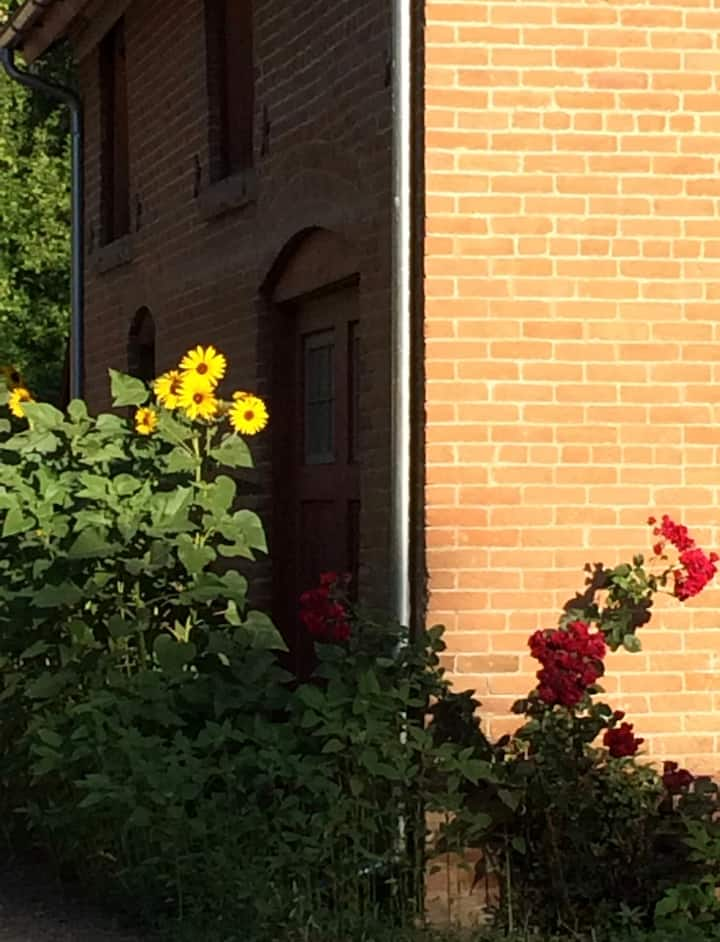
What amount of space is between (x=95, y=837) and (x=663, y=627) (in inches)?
92.8

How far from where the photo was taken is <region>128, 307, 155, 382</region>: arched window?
15062mm

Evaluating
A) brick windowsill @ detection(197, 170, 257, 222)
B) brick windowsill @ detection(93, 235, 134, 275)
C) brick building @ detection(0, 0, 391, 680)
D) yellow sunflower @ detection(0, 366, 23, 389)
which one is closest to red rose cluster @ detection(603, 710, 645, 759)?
brick building @ detection(0, 0, 391, 680)

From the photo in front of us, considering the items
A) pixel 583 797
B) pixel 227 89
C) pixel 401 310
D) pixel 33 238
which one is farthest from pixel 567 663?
pixel 33 238

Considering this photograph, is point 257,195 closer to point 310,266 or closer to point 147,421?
point 310,266

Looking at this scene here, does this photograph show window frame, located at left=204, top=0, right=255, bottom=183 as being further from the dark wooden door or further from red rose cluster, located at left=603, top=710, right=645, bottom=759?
red rose cluster, located at left=603, top=710, right=645, bottom=759

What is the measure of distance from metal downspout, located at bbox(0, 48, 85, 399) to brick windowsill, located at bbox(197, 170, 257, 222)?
4.08 m

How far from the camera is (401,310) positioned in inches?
352

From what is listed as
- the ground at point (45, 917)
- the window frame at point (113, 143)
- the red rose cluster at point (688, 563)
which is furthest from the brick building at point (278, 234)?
the ground at point (45, 917)

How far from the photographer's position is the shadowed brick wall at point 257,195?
9445 millimetres

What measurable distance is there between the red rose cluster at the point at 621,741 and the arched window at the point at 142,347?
7.11 meters

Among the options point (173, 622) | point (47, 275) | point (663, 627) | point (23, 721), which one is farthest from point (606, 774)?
point (47, 275)

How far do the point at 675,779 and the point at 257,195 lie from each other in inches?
171

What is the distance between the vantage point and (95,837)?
8.94 m

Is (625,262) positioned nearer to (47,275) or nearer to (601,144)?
(601,144)
